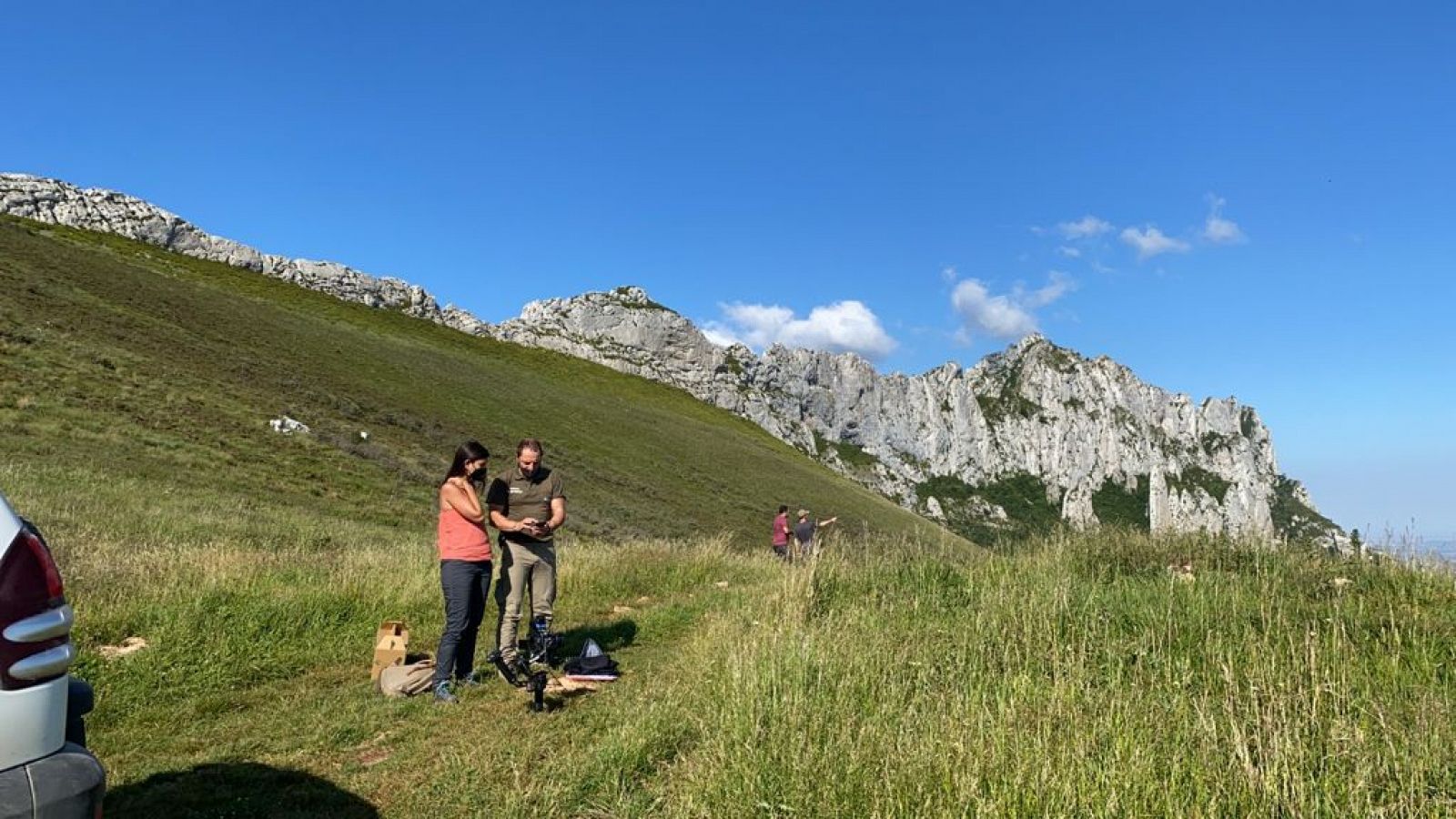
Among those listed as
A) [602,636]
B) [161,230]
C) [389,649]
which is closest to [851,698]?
[389,649]

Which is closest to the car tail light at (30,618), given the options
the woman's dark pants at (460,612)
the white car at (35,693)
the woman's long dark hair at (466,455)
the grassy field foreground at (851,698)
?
the white car at (35,693)

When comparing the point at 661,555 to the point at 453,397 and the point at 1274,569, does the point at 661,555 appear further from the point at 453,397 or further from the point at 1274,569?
the point at 453,397

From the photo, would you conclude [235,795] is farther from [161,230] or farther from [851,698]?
[161,230]

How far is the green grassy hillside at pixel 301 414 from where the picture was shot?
22625 mm

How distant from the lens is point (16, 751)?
2.11 m

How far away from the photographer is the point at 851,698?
198 inches

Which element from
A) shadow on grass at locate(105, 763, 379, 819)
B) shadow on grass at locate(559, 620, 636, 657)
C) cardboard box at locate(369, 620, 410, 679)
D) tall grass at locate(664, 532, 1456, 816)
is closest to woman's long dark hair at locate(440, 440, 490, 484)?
cardboard box at locate(369, 620, 410, 679)

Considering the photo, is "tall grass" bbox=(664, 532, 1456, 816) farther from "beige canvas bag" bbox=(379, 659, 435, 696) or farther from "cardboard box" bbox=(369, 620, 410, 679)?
"cardboard box" bbox=(369, 620, 410, 679)

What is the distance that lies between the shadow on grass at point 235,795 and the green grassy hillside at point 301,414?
1355 centimetres

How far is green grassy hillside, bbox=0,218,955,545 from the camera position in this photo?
22.6 m

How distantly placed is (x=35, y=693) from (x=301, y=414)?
A: 3324 centimetres

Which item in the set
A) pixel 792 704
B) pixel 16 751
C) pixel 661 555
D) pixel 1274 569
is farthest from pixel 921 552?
pixel 16 751

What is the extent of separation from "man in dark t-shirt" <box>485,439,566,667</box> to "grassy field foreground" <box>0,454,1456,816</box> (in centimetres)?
123

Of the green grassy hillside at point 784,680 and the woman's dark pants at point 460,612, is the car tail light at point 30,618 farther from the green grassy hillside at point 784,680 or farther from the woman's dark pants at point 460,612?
the woman's dark pants at point 460,612
